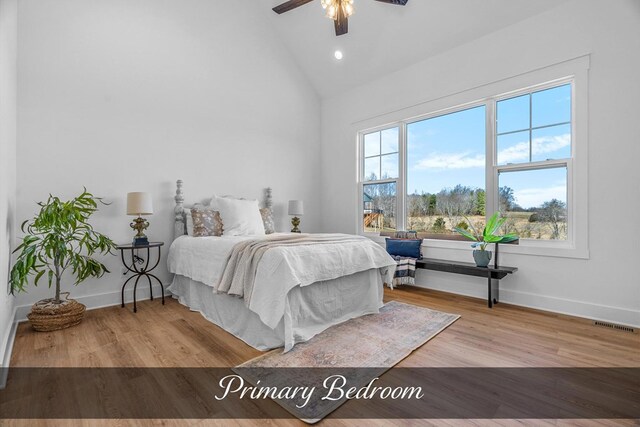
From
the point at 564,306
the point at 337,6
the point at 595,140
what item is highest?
the point at 337,6

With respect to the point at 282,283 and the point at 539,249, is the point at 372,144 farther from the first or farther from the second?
the point at 282,283

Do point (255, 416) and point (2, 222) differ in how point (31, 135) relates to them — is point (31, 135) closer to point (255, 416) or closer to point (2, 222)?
point (2, 222)

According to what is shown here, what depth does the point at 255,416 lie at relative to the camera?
1.52 metres

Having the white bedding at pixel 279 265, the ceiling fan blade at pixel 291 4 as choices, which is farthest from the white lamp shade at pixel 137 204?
the ceiling fan blade at pixel 291 4

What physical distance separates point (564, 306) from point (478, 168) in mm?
1721

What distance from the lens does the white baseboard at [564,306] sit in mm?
2723

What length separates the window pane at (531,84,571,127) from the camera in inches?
124

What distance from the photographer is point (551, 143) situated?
10.6 ft

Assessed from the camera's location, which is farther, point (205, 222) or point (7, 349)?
point (205, 222)

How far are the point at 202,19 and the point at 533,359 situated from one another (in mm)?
5080

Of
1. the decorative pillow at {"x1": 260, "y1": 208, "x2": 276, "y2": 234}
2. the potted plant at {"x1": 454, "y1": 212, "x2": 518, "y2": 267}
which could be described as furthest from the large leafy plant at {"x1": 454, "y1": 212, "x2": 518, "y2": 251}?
the decorative pillow at {"x1": 260, "y1": 208, "x2": 276, "y2": 234}

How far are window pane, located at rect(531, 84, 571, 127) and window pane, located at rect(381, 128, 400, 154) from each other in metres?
1.73

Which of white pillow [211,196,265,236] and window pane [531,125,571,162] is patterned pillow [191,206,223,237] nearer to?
white pillow [211,196,265,236]

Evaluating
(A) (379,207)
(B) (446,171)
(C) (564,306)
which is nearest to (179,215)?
(A) (379,207)
